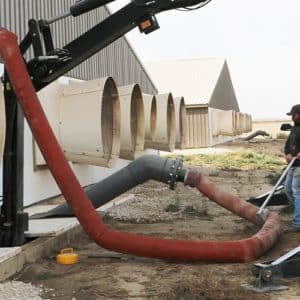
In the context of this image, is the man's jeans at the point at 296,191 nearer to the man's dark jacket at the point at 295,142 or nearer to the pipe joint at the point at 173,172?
the man's dark jacket at the point at 295,142

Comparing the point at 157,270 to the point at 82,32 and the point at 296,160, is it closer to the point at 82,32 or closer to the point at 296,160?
the point at 296,160

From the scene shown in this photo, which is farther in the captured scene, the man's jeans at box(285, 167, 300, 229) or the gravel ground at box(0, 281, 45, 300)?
the man's jeans at box(285, 167, 300, 229)

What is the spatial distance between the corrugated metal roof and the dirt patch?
90.0 ft

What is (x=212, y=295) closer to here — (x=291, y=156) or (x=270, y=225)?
(x=270, y=225)

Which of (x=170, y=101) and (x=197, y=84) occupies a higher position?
(x=197, y=84)

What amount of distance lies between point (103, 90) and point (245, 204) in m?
3.00

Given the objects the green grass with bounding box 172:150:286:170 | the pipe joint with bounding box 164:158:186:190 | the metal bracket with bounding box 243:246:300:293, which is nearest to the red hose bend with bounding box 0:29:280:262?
the metal bracket with bounding box 243:246:300:293

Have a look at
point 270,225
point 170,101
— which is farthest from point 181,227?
point 170,101

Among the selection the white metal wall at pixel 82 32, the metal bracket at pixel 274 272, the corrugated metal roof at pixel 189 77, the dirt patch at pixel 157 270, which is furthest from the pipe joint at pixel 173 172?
the corrugated metal roof at pixel 189 77

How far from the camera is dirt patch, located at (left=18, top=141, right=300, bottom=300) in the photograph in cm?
549

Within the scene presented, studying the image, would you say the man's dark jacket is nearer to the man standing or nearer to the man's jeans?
the man standing

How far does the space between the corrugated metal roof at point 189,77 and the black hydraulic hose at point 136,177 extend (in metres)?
28.4

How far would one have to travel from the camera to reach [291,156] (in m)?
8.83

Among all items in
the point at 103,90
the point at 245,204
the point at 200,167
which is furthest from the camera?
the point at 200,167
